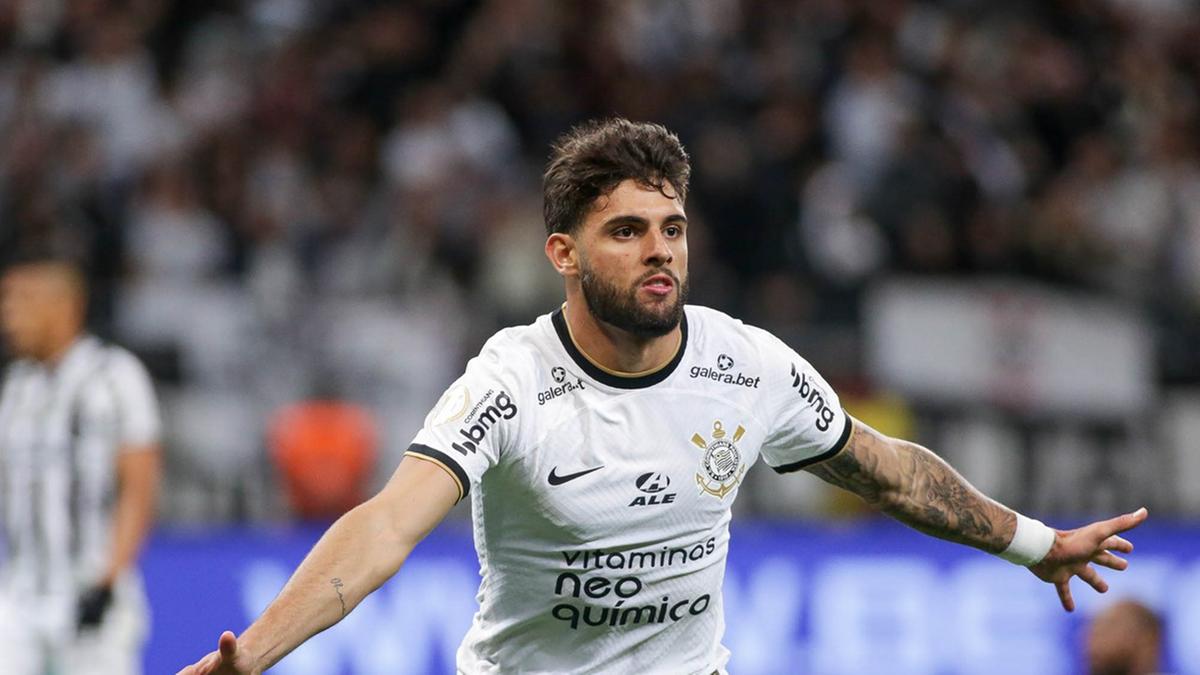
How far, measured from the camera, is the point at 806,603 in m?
10.7

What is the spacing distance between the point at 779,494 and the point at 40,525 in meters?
4.46

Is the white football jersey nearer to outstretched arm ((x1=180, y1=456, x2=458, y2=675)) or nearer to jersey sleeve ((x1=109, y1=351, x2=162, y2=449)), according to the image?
outstretched arm ((x1=180, y1=456, x2=458, y2=675))

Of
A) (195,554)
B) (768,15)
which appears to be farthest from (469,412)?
(768,15)

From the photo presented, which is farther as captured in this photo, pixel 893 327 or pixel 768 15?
pixel 768 15

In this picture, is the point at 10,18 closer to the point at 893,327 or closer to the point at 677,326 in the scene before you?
the point at 893,327

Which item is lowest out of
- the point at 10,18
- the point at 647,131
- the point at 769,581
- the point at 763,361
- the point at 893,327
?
the point at 769,581

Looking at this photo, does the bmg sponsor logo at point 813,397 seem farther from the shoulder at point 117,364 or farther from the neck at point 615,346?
the shoulder at point 117,364

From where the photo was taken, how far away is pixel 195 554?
10555 millimetres

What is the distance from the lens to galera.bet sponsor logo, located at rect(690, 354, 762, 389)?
5.07m

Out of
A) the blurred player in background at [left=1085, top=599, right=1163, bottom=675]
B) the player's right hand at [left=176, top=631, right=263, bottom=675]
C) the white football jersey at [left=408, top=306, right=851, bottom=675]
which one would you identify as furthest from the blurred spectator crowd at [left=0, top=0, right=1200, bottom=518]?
the player's right hand at [left=176, top=631, right=263, bottom=675]

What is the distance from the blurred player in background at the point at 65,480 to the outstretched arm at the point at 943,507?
153 inches

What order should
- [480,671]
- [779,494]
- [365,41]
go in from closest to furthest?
[480,671] < [779,494] < [365,41]

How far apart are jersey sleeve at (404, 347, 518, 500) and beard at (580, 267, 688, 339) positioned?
290mm

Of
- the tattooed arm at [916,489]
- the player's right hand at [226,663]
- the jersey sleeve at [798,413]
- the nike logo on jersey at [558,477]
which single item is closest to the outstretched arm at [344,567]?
the player's right hand at [226,663]
